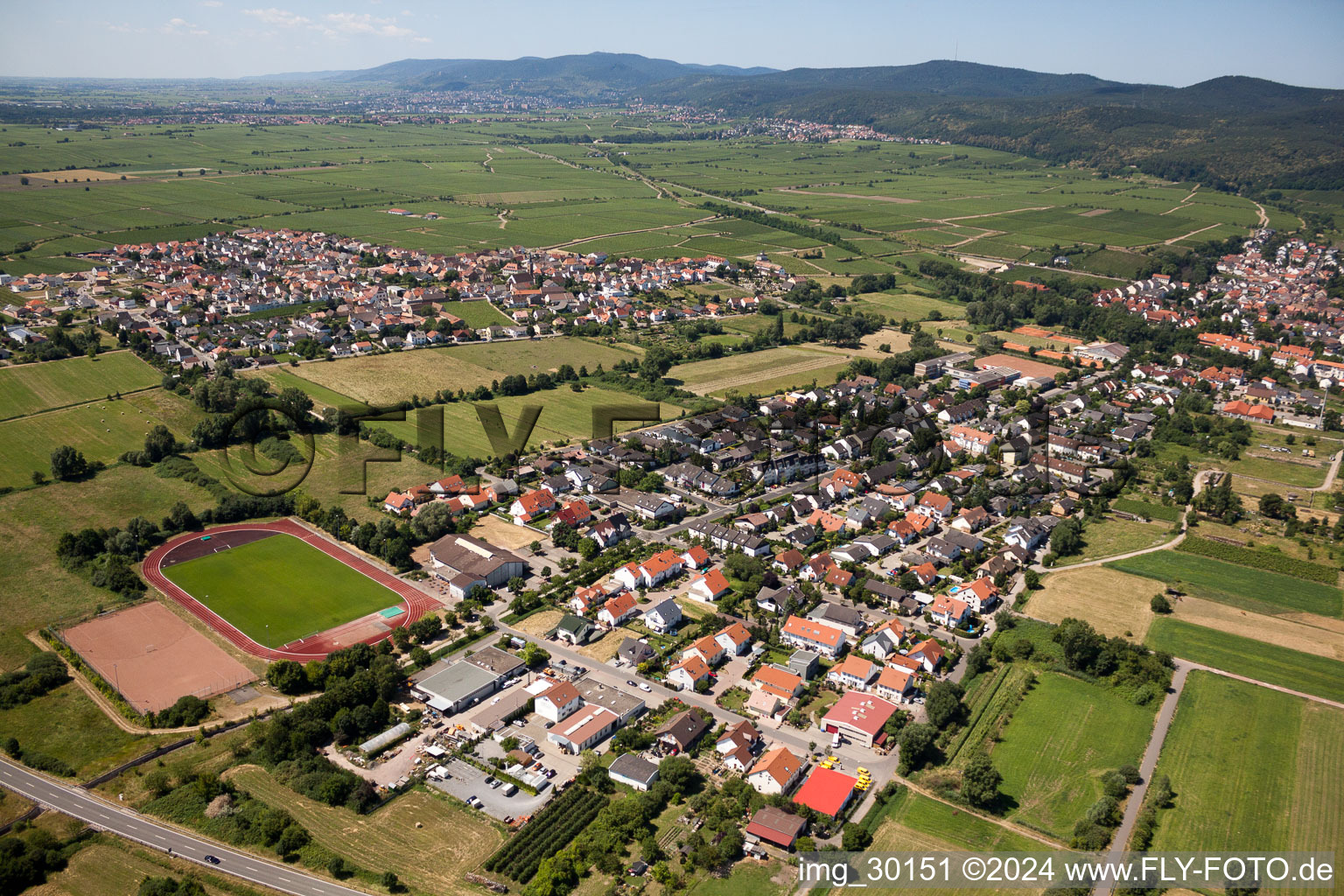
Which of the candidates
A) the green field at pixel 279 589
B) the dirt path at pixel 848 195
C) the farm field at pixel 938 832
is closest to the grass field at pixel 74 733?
the green field at pixel 279 589

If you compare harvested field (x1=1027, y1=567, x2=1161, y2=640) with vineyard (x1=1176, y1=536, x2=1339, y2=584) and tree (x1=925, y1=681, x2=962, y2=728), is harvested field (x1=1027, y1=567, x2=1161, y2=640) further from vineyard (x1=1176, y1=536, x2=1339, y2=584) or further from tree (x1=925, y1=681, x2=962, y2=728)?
tree (x1=925, y1=681, x2=962, y2=728)

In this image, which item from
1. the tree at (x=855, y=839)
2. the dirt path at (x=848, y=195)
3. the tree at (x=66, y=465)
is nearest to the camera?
the tree at (x=855, y=839)

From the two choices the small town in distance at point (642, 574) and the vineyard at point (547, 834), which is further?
the small town in distance at point (642, 574)

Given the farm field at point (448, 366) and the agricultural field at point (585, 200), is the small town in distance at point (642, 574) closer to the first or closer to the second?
the farm field at point (448, 366)

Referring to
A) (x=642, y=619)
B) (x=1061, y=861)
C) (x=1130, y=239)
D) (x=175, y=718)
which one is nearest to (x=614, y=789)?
(x=642, y=619)

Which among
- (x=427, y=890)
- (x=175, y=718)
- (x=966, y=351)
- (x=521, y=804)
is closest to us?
(x=427, y=890)

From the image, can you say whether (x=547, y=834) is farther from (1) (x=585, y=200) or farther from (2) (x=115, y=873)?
(1) (x=585, y=200)

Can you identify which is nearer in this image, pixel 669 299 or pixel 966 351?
pixel 966 351

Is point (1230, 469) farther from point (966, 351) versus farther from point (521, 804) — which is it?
point (521, 804)
